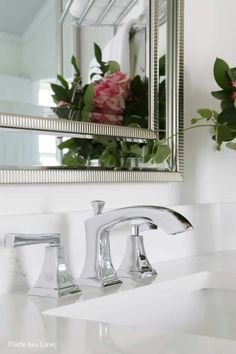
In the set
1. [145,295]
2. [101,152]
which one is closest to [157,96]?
[101,152]

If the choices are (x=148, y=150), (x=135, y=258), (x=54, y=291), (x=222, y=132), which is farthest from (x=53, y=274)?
(x=222, y=132)

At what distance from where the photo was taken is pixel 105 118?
1.12 meters

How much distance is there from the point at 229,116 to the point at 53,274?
547 mm

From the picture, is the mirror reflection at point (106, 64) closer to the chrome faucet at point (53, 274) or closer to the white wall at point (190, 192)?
the white wall at point (190, 192)

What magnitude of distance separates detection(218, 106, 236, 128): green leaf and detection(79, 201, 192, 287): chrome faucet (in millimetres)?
367

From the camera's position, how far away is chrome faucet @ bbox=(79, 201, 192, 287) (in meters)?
0.93

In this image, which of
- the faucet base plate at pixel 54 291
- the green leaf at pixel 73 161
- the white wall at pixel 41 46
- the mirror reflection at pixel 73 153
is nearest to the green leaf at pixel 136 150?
the mirror reflection at pixel 73 153

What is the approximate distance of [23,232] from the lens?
94 centimetres

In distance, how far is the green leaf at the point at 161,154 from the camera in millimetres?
1227

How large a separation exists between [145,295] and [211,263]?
0.94ft

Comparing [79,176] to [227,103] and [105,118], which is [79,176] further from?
[227,103]

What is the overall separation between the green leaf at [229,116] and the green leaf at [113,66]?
0.82ft

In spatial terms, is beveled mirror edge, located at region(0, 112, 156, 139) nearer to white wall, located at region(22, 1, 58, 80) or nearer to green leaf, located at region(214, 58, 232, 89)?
white wall, located at region(22, 1, 58, 80)

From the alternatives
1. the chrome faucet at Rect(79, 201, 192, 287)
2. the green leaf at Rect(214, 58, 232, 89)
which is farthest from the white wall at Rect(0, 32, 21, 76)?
the green leaf at Rect(214, 58, 232, 89)
